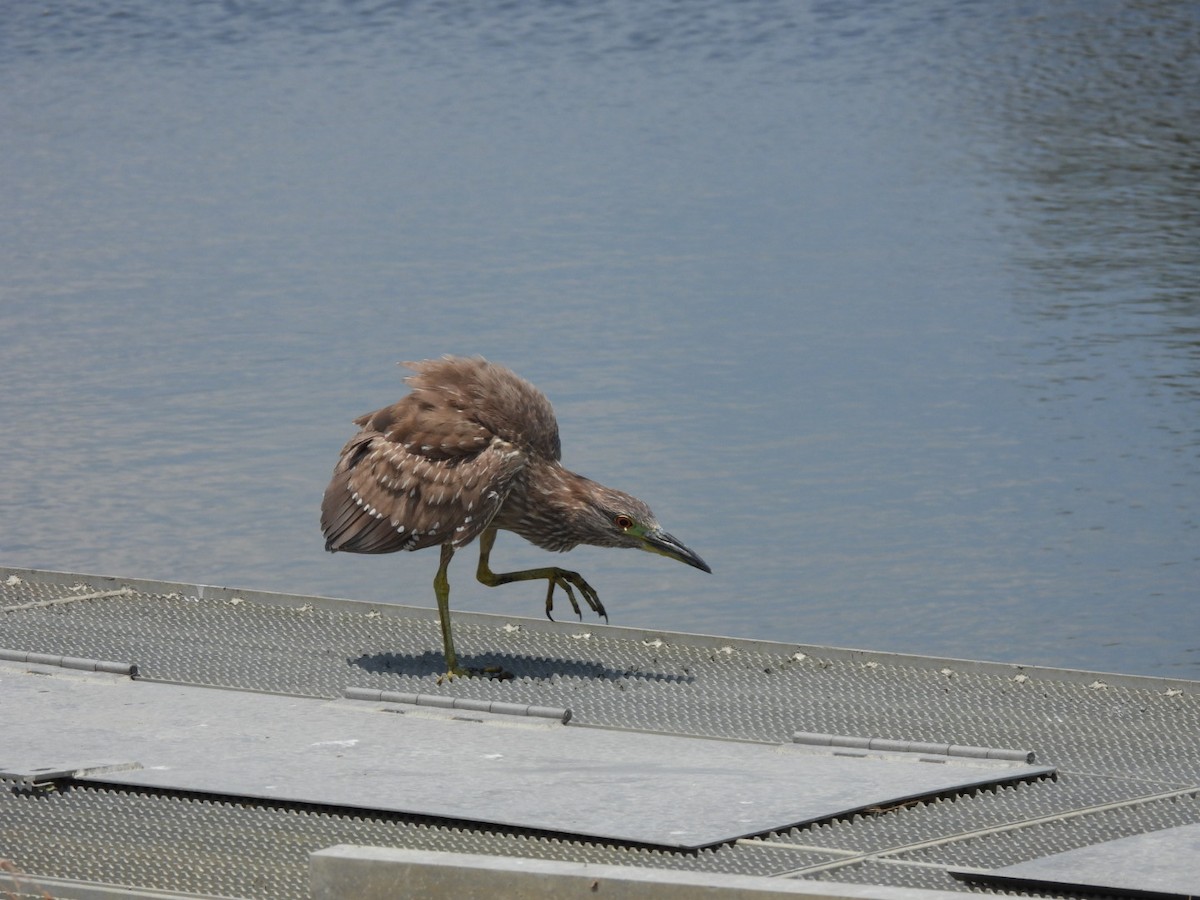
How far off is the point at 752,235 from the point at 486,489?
13.8 meters

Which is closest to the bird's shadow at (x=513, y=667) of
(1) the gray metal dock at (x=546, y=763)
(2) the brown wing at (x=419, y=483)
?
(1) the gray metal dock at (x=546, y=763)

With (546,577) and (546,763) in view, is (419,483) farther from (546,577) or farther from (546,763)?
(546,763)

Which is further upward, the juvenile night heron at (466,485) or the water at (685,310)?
the juvenile night heron at (466,485)

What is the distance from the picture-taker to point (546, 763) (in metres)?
6.95

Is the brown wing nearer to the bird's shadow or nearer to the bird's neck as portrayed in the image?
the bird's neck

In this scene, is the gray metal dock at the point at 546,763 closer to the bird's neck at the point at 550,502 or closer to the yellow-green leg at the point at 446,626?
the yellow-green leg at the point at 446,626

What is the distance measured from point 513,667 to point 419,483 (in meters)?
0.83

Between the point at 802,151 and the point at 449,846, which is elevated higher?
the point at 449,846

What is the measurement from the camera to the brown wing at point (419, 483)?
820cm

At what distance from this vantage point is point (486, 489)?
8180 millimetres

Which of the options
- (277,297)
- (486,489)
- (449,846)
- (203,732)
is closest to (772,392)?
(277,297)

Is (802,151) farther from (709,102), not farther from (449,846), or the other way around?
(449,846)

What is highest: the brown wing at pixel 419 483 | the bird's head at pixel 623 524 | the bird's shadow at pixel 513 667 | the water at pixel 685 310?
the brown wing at pixel 419 483

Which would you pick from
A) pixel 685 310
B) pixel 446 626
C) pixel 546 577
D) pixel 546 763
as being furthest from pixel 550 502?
pixel 685 310
